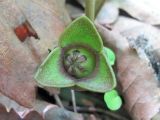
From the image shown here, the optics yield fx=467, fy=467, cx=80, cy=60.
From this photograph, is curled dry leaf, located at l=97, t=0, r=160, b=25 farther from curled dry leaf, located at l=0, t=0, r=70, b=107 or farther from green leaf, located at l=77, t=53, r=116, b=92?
green leaf, located at l=77, t=53, r=116, b=92

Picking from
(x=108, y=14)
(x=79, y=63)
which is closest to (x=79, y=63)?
(x=79, y=63)

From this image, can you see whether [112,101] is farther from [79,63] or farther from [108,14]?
[108,14]

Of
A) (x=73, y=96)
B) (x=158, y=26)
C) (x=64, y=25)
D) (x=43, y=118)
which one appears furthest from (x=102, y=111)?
(x=158, y=26)

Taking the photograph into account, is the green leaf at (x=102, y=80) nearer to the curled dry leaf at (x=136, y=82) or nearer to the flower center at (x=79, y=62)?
the flower center at (x=79, y=62)

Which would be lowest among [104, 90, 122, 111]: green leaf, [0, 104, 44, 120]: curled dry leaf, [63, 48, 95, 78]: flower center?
[104, 90, 122, 111]: green leaf

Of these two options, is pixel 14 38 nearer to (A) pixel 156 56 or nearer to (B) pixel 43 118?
(B) pixel 43 118

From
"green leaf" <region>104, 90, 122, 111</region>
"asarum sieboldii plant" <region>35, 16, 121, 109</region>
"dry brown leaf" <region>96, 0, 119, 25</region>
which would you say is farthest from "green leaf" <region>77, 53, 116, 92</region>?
"dry brown leaf" <region>96, 0, 119, 25</region>

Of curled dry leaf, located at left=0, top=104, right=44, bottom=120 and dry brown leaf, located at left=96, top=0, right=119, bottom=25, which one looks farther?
dry brown leaf, located at left=96, top=0, right=119, bottom=25
